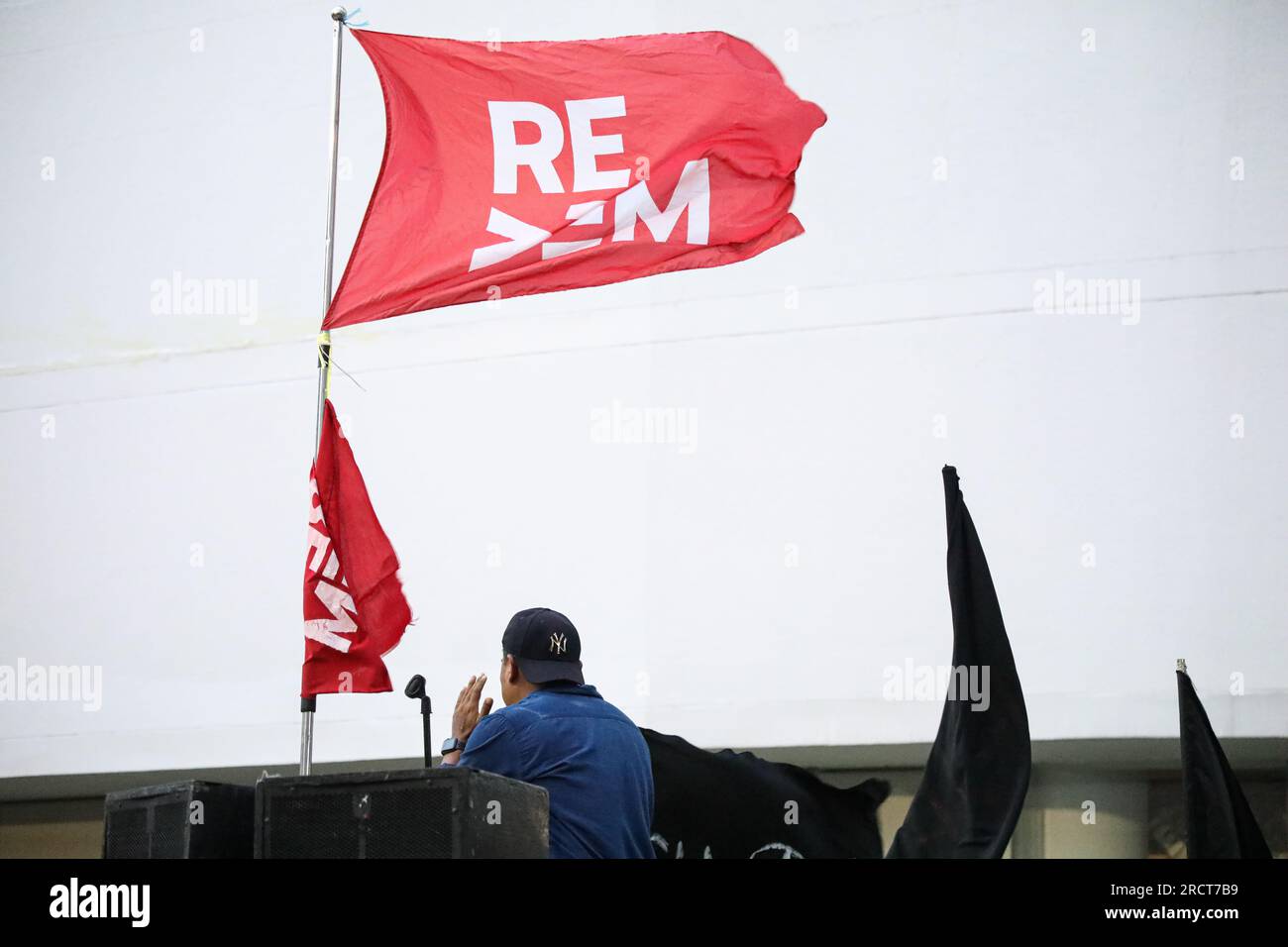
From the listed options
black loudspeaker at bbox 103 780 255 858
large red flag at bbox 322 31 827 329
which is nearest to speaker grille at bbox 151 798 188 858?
black loudspeaker at bbox 103 780 255 858

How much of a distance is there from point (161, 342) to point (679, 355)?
3.32m

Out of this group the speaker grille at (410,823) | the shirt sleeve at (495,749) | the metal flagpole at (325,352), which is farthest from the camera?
the metal flagpole at (325,352)

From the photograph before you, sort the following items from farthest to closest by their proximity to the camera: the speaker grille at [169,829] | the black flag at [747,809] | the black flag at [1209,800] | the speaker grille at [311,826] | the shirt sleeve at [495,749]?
the black flag at [747,809] < the black flag at [1209,800] < the shirt sleeve at [495,749] < the speaker grille at [169,829] < the speaker grille at [311,826]

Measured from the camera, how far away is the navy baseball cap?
462cm

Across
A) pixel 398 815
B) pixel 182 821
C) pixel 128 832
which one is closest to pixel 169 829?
pixel 182 821

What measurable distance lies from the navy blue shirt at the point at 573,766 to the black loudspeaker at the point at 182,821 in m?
0.61

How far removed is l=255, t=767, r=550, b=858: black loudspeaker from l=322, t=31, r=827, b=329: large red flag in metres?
2.55

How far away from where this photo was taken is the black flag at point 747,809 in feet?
23.7

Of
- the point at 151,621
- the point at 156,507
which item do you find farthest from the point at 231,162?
the point at 151,621

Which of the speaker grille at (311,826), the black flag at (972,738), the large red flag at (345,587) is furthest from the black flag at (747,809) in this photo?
the speaker grille at (311,826)

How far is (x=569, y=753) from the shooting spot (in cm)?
442

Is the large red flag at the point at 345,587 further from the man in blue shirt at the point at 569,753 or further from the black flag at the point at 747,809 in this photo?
the black flag at the point at 747,809

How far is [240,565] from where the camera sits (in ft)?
31.0
